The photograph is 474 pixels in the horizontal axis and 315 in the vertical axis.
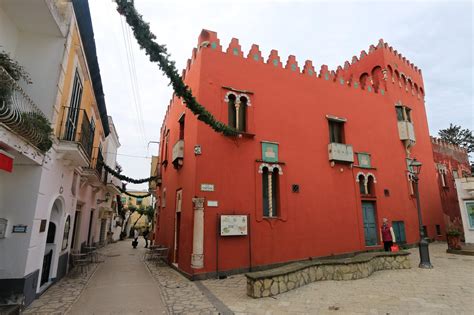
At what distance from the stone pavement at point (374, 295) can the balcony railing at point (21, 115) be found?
5153 mm

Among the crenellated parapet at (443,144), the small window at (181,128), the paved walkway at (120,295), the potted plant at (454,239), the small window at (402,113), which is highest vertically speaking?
the small window at (402,113)

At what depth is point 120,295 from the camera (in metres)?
6.78

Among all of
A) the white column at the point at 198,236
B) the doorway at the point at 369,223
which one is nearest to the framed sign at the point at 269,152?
the white column at the point at 198,236

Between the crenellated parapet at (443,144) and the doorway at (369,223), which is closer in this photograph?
the doorway at (369,223)

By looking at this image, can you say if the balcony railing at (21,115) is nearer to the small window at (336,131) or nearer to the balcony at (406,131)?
the small window at (336,131)

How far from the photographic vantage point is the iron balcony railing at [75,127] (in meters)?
7.04

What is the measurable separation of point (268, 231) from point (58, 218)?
21.5ft

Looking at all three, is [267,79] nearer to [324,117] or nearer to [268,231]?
[324,117]

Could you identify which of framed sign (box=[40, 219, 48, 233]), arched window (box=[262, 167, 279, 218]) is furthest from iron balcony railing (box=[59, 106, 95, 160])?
arched window (box=[262, 167, 279, 218])

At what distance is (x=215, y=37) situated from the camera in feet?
34.1

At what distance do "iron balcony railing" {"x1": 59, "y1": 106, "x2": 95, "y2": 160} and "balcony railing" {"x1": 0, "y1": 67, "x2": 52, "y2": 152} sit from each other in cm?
117

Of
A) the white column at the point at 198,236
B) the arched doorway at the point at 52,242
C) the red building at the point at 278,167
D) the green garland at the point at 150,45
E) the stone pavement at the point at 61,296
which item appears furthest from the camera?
the red building at the point at 278,167

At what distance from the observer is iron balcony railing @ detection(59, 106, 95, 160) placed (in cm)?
704

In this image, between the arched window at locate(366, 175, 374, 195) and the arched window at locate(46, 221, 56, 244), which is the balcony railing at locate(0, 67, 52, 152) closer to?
the arched window at locate(46, 221, 56, 244)
